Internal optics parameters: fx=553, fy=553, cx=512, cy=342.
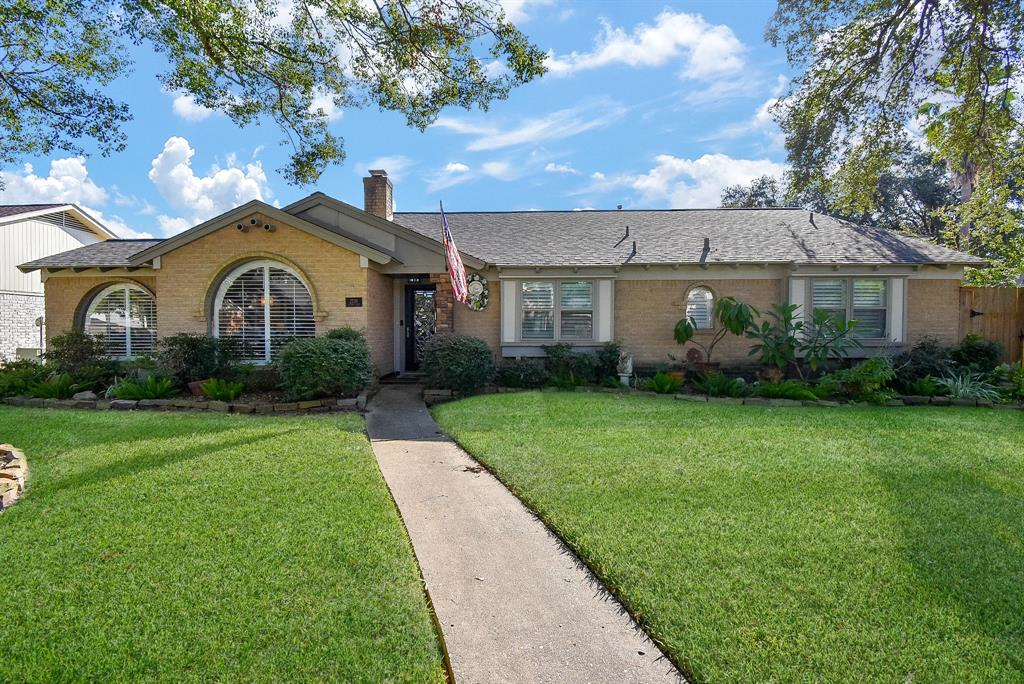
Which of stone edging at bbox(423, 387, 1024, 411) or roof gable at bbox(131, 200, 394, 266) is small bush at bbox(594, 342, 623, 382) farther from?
roof gable at bbox(131, 200, 394, 266)

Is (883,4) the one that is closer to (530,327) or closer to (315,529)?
(530,327)

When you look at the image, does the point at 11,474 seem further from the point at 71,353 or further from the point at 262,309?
the point at 71,353

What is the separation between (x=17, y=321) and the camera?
2012 centimetres

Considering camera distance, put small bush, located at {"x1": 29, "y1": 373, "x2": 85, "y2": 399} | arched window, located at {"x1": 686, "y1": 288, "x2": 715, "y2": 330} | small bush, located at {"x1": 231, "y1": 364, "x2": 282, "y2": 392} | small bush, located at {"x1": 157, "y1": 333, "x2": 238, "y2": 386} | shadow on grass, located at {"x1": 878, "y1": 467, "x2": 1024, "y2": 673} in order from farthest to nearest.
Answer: arched window, located at {"x1": 686, "y1": 288, "x2": 715, "y2": 330}
small bush, located at {"x1": 157, "y1": 333, "x2": 238, "y2": 386}
small bush, located at {"x1": 231, "y1": 364, "x2": 282, "y2": 392}
small bush, located at {"x1": 29, "y1": 373, "x2": 85, "y2": 399}
shadow on grass, located at {"x1": 878, "y1": 467, "x2": 1024, "y2": 673}

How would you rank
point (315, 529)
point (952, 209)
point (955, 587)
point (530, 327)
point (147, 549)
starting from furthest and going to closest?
point (952, 209), point (530, 327), point (315, 529), point (147, 549), point (955, 587)

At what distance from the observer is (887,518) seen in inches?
181

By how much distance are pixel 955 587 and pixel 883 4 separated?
1159cm

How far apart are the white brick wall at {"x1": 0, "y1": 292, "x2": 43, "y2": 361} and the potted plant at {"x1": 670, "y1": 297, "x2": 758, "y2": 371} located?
71.6ft

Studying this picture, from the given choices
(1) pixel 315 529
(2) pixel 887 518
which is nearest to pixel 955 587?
(2) pixel 887 518

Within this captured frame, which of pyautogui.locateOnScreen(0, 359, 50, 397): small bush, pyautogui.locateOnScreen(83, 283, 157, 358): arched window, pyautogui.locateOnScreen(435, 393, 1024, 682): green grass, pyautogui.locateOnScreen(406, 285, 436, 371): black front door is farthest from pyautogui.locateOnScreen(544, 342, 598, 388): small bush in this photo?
pyautogui.locateOnScreen(0, 359, 50, 397): small bush

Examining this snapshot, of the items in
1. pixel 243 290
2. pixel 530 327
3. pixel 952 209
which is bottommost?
pixel 530 327

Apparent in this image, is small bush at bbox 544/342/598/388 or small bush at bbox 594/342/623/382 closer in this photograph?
small bush at bbox 544/342/598/388

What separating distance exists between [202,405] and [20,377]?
462 cm

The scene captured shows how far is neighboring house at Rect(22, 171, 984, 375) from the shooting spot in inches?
460
